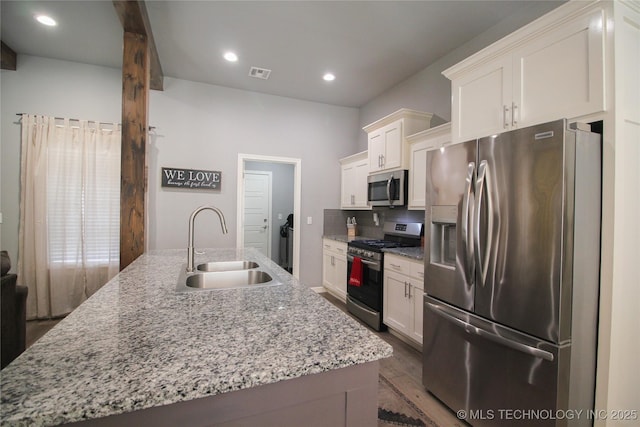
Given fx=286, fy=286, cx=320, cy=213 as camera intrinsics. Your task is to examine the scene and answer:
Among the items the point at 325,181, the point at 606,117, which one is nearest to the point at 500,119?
the point at 606,117

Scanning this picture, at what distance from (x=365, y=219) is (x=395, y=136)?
1515 mm

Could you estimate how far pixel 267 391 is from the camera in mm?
675

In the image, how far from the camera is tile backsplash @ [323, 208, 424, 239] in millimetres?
3552

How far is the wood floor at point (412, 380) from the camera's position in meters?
1.82

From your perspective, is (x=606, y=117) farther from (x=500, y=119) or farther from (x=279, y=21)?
(x=279, y=21)

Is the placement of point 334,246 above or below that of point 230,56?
below

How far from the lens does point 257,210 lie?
226 inches

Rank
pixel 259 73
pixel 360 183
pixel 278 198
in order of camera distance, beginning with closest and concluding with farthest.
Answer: pixel 259 73 < pixel 360 183 < pixel 278 198

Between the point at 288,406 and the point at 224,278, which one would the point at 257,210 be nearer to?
the point at 224,278

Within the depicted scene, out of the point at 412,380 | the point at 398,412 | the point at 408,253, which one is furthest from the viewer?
the point at 408,253

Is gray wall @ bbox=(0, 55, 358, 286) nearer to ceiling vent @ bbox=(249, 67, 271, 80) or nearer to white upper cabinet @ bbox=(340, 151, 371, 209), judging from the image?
white upper cabinet @ bbox=(340, 151, 371, 209)

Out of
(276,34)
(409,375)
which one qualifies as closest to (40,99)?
(276,34)

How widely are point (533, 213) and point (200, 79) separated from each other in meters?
3.85

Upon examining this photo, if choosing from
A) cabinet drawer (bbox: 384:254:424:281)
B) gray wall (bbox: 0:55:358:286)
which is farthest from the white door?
cabinet drawer (bbox: 384:254:424:281)
